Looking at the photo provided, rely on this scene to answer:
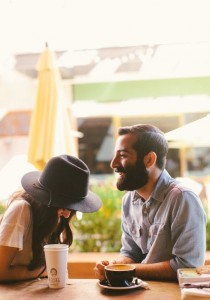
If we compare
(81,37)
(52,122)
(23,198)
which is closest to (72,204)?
(23,198)

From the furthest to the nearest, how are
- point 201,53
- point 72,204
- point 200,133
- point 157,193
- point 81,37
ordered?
point 201,53
point 81,37
point 200,133
point 157,193
point 72,204

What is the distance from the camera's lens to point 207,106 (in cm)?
689

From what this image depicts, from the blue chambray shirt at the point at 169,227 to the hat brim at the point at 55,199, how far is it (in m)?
0.36

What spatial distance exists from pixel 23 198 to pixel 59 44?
3898 mm

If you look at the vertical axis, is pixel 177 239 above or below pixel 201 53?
below

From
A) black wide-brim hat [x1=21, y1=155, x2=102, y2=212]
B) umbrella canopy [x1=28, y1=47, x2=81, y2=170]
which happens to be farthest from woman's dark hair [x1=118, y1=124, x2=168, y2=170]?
umbrella canopy [x1=28, y1=47, x2=81, y2=170]

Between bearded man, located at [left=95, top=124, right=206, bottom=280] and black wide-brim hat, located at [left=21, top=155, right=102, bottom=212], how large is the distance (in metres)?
0.32

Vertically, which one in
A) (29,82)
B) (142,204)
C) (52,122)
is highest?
(29,82)

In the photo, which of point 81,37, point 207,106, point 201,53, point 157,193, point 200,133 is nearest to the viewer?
point 157,193

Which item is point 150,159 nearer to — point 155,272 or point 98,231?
point 155,272

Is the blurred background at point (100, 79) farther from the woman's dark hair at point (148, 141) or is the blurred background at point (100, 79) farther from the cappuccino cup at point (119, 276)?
the cappuccino cup at point (119, 276)

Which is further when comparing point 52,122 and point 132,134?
point 52,122

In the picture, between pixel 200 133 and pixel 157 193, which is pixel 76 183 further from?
pixel 200 133

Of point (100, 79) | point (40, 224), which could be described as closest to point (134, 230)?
point (40, 224)
